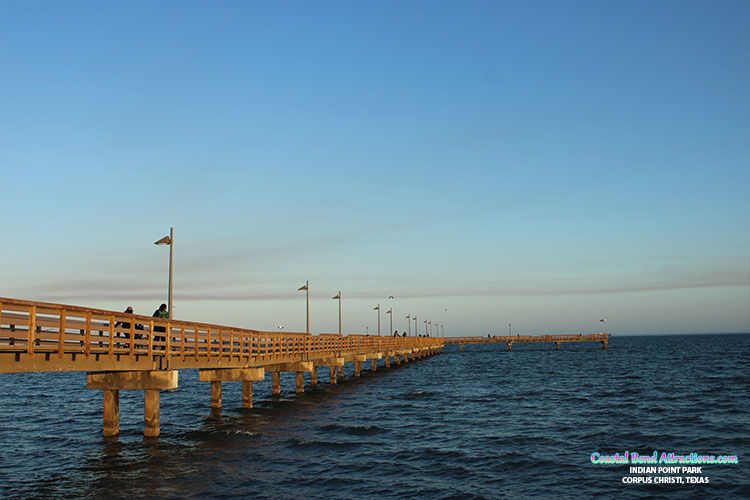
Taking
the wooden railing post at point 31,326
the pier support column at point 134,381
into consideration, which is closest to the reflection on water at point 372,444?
the pier support column at point 134,381

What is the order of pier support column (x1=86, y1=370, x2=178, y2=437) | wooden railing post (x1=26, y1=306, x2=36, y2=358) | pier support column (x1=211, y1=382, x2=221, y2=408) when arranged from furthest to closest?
1. pier support column (x1=211, y1=382, x2=221, y2=408)
2. pier support column (x1=86, y1=370, x2=178, y2=437)
3. wooden railing post (x1=26, y1=306, x2=36, y2=358)

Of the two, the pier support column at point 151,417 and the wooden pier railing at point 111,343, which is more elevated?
the wooden pier railing at point 111,343

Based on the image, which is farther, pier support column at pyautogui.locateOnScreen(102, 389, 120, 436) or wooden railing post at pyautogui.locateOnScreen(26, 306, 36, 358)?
pier support column at pyautogui.locateOnScreen(102, 389, 120, 436)

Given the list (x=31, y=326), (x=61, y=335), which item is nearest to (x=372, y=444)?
(x=61, y=335)

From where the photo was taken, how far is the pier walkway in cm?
1453

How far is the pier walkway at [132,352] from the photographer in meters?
14.5

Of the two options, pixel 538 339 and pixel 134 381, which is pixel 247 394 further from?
pixel 538 339

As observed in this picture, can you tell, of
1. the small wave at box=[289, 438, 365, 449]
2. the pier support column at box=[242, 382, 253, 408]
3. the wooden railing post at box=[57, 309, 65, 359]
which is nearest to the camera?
the wooden railing post at box=[57, 309, 65, 359]

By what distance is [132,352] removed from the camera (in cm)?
1861

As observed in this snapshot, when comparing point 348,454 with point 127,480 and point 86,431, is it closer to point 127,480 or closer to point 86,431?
point 127,480

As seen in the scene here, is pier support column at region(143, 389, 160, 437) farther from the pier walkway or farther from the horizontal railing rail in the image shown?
the horizontal railing rail

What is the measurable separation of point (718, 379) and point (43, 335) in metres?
48.0

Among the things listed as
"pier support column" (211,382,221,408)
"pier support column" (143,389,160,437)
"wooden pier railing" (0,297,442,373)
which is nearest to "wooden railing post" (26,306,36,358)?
"wooden pier railing" (0,297,442,373)

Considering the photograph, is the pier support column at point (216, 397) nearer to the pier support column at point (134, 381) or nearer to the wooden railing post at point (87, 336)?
the pier support column at point (134, 381)
